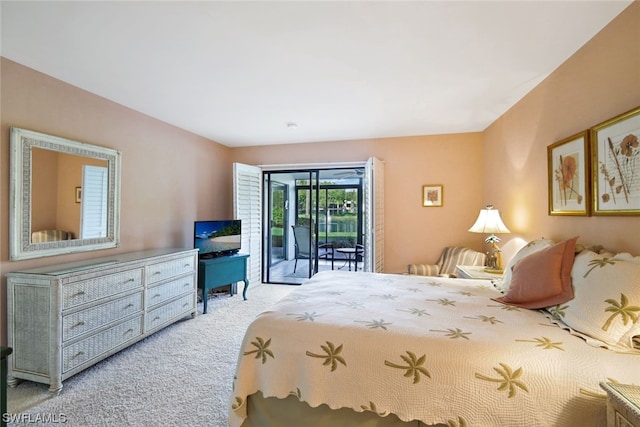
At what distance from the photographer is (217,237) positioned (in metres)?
3.89

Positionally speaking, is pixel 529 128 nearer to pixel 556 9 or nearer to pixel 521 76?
pixel 521 76

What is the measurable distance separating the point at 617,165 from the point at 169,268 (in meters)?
3.79

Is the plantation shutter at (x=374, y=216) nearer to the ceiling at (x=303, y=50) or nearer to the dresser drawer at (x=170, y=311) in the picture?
the ceiling at (x=303, y=50)

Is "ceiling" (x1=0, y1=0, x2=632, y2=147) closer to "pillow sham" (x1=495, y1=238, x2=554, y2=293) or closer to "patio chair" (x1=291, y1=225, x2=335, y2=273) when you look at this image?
"pillow sham" (x1=495, y1=238, x2=554, y2=293)

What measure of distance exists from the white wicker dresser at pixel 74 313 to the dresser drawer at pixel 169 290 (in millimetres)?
17

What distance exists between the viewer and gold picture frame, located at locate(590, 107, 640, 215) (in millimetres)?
1530

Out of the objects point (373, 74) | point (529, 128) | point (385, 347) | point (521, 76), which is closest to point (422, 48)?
point (373, 74)

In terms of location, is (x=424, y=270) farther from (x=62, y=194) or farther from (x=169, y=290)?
(x=62, y=194)

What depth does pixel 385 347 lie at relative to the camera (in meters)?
1.34

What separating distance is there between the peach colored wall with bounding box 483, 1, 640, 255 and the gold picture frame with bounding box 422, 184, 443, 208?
0.75m

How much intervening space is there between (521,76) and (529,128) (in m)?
0.56

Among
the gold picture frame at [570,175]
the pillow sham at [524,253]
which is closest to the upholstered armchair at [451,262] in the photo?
the gold picture frame at [570,175]

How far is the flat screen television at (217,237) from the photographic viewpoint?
3668 mm

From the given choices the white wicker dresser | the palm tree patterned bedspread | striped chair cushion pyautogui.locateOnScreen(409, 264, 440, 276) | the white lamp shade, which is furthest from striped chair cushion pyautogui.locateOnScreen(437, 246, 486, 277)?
the white wicker dresser
